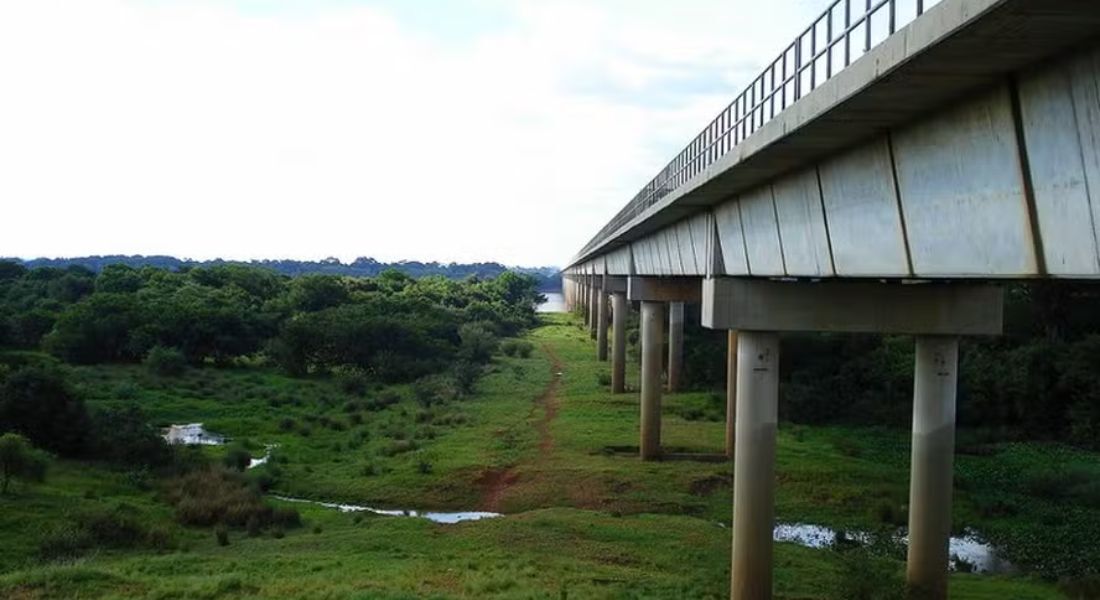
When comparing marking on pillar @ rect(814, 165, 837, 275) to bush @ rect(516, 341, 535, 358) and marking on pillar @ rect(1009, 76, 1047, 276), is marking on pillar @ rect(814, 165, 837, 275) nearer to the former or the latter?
marking on pillar @ rect(1009, 76, 1047, 276)

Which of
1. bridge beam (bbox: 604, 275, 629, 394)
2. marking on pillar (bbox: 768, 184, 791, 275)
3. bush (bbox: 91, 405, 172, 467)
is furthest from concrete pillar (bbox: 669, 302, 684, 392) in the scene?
marking on pillar (bbox: 768, 184, 791, 275)

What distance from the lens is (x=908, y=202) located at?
1114 centimetres

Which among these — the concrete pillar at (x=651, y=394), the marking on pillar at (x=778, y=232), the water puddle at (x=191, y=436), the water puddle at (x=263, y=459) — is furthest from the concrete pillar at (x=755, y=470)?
the water puddle at (x=191, y=436)

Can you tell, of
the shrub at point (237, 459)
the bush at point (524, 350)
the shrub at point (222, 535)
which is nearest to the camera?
the shrub at point (222, 535)

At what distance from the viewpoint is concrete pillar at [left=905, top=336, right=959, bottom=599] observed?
17938 millimetres

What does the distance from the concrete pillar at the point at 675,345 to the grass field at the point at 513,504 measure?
12.5 ft

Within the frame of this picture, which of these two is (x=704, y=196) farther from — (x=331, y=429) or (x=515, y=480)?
(x=331, y=429)

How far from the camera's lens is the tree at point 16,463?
2472cm

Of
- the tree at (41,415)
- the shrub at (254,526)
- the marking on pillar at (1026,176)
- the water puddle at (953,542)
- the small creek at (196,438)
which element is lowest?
the water puddle at (953,542)

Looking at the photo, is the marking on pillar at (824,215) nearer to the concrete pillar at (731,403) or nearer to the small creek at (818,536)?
the small creek at (818,536)

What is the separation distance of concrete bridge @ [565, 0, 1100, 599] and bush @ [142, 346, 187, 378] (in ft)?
109

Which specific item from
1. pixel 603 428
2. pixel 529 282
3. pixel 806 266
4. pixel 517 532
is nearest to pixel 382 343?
pixel 603 428

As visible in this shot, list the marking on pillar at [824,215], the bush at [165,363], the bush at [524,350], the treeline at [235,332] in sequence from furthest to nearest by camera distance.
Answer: the bush at [524,350], the treeline at [235,332], the bush at [165,363], the marking on pillar at [824,215]

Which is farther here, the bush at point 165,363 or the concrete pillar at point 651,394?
the bush at point 165,363
